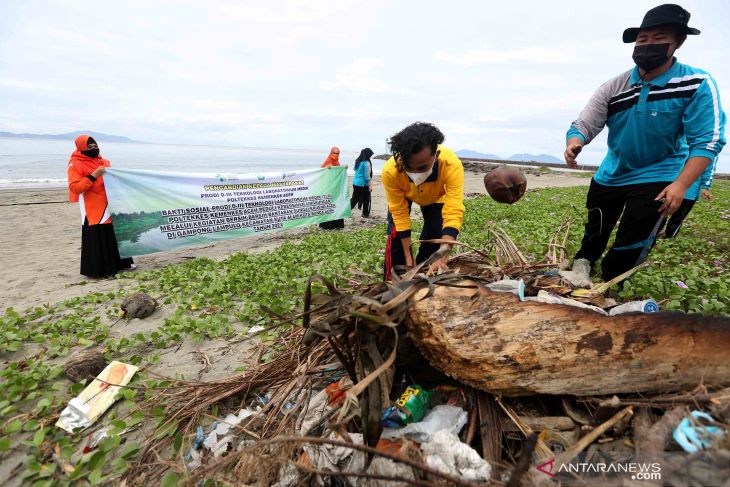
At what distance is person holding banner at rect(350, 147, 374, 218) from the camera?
9.50m

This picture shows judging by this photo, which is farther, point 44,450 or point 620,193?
point 620,193

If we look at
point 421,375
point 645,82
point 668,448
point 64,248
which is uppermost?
point 645,82

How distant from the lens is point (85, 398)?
2293 millimetres

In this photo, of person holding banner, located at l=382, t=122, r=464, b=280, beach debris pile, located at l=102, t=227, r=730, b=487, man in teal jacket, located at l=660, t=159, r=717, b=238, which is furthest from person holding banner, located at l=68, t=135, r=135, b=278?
man in teal jacket, located at l=660, t=159, r=717, b=238

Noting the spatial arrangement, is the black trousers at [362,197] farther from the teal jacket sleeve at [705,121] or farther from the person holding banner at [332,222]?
the teal jacket sleeve at [705,121]

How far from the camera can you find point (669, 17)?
7.47 ft

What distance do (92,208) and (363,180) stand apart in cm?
605

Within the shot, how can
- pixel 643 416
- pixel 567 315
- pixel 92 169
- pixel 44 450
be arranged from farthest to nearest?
pixel 92 169 → pixel 44 450 → pixel 567 315 → pixel 643 416

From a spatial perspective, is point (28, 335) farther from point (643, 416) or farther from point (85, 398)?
point (643, 416)

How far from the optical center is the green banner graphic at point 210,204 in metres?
5.59

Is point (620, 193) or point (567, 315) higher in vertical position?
point (620, 193)

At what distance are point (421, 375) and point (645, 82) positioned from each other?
2.56m

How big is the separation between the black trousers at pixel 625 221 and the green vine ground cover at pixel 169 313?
1.04ft

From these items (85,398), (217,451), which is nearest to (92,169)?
(85,398)
